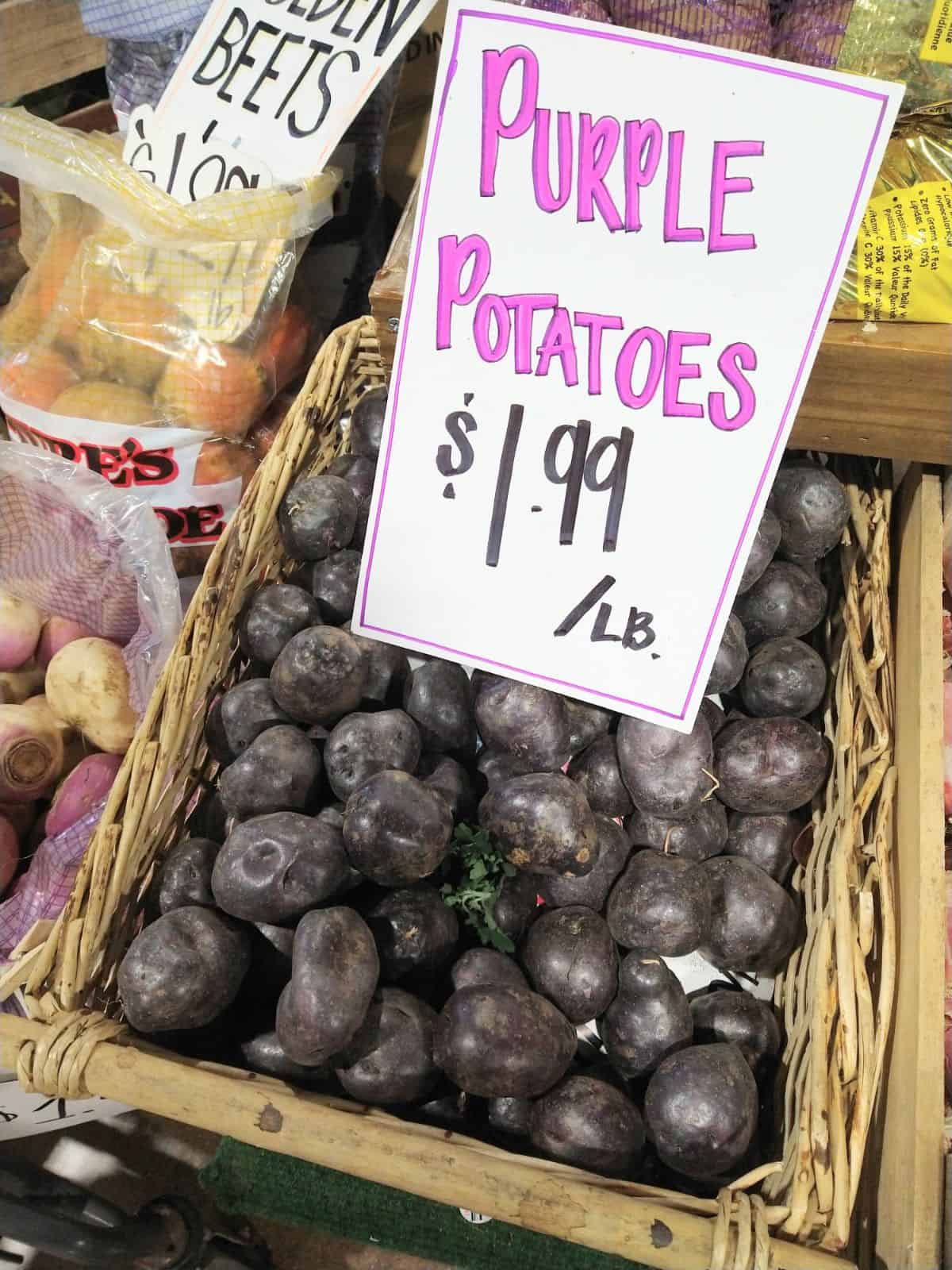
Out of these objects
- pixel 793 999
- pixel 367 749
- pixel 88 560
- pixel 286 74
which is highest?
pixel 286 74

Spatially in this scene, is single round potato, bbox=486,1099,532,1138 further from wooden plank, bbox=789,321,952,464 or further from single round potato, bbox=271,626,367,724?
wooden plank, bbox=789,321,952,464

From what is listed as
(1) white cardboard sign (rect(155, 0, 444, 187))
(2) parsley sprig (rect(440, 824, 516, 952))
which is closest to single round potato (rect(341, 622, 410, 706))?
(2) parsley sprig (rect(440, 824, 516, 952))

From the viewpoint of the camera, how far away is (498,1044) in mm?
729

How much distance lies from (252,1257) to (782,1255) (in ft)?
3.00

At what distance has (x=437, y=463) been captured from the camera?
88 centimetres

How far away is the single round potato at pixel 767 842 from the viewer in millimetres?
954

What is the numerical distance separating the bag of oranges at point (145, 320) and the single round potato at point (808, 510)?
2.69ft

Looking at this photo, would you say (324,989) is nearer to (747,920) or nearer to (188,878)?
(188,878)

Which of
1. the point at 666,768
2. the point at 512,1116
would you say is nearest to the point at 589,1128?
the point at 512,1116

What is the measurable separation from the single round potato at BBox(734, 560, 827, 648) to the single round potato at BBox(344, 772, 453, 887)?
1.48 feet

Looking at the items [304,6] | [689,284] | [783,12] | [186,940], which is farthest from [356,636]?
[304,6]

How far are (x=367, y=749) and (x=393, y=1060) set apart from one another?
27 cm

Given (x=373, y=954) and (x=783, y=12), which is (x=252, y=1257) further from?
(x=783, y=12)

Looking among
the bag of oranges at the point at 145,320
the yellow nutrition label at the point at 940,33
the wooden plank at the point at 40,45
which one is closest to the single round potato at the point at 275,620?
the bag of oranges at the point at 145,320
